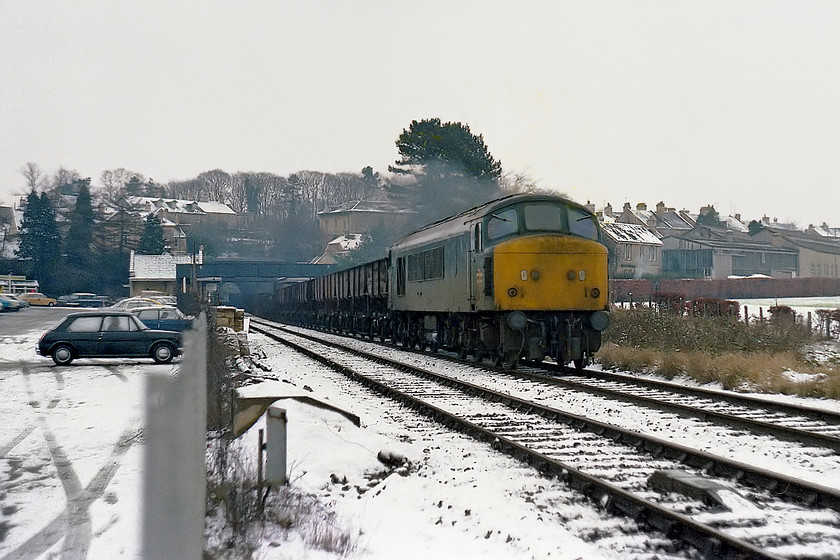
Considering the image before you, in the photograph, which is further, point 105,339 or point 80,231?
point 80,231

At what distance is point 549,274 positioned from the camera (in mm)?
17016

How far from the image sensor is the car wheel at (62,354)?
66.5 ft

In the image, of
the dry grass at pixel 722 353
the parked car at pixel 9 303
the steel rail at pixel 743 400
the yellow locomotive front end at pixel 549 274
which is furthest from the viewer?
the parked car at pixel 9 303

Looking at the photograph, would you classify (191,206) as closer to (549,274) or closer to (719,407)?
(549,274)

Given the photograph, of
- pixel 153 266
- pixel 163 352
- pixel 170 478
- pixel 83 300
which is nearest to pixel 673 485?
pixel 170 478

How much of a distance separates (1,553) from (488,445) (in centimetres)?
490

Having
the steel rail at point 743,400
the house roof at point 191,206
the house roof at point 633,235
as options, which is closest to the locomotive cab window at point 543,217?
the steel rail at point 743,400

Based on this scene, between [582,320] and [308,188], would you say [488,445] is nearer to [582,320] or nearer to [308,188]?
[582,320]

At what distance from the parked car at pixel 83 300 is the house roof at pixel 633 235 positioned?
4407 centimetres

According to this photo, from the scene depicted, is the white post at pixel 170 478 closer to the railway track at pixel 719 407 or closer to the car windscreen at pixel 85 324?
the railway track at pixel 719 407

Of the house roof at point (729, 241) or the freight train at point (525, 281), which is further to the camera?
the house roof at point (729, 241)

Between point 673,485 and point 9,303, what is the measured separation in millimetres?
57762

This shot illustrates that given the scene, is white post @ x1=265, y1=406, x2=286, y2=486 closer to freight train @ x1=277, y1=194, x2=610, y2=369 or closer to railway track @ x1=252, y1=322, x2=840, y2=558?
railway track @ x1=252, y1=322, x2=840, y2=558

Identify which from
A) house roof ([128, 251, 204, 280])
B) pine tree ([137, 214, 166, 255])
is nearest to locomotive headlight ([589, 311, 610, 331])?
house roof ([128, 251, 204, 280])
